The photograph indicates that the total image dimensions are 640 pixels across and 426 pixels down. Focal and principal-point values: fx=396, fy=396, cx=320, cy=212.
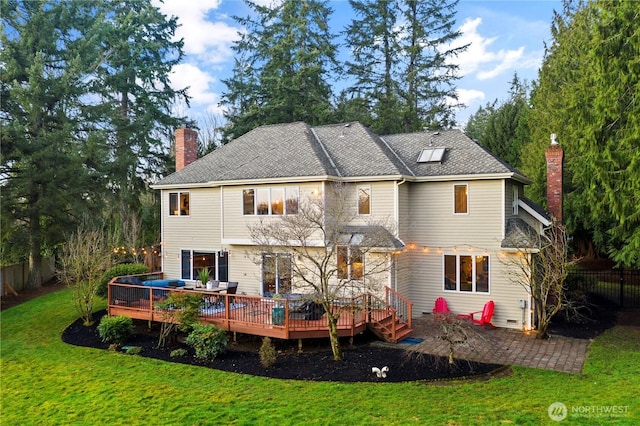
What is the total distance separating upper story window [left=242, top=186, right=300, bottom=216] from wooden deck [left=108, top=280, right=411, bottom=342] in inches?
155

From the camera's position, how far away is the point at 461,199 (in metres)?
14.8

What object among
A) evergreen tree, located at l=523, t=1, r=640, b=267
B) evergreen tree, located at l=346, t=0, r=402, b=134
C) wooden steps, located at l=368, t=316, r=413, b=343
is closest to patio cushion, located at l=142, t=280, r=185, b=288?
wooden steps, located at l=368, t=316, r=413, b=343

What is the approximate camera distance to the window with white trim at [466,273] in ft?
47.0

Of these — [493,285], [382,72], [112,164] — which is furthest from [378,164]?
[382,72]

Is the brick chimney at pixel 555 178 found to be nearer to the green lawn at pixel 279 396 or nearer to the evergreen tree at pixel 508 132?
the green lawn at pixel 279 396

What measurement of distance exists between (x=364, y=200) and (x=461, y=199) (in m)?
3.60

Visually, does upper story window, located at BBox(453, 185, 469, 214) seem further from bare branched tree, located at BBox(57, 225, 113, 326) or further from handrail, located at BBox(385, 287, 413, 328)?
bare branched tree, located at BBox(57, 225, 113, 326)

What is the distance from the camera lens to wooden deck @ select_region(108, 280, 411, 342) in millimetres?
11594

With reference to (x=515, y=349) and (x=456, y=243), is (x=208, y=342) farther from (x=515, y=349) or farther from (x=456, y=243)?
(x=456, y=243)

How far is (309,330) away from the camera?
1158 cm

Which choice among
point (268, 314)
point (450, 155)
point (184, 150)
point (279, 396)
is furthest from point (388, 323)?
point (184, 150)

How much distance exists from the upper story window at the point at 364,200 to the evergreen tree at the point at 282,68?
14.5 metres

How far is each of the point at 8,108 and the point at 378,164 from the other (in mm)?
18694

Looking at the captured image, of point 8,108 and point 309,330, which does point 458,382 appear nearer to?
point 309,330
